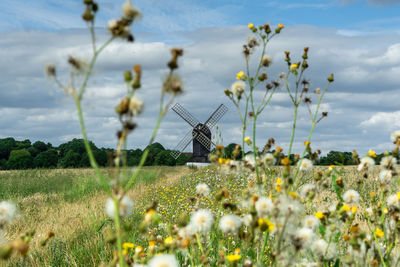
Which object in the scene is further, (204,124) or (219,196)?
(204,124)

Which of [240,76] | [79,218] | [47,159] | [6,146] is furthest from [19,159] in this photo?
[240,76]

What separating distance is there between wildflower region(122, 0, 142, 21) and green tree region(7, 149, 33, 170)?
2060 inches

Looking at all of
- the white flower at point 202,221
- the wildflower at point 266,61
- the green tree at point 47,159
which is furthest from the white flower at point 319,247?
the green tree at point 47,159

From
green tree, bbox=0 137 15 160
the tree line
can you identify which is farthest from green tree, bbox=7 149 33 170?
green tree, bbox=0 137 15 160

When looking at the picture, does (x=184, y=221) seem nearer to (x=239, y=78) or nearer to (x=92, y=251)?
(x=239, y=78)

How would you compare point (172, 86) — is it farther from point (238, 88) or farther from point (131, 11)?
point (238, 88)

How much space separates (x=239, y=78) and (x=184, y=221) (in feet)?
4.60

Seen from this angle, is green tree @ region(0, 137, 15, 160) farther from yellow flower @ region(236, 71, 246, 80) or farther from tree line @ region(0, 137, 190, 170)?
yellow flower @ region(236, 71, 246, 80)

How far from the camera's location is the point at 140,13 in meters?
1.45

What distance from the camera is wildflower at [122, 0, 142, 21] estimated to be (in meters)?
1.44

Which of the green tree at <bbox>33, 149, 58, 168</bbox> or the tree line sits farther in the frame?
the green tree at <bbox>33, 149, 58, 168</bbox>

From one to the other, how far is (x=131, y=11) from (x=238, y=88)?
157 cm

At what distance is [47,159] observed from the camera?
1944 inches

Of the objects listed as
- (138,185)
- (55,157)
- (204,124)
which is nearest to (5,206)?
(138,185)
